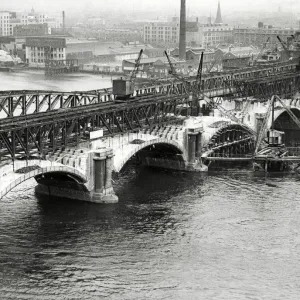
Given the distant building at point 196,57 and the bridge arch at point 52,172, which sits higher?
the bridge arch at point 52,172

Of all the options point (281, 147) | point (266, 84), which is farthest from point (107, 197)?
point (266, 84)

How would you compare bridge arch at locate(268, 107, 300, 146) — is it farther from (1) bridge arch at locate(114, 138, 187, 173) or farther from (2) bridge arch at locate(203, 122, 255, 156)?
(1) bridge arch at locate(114, 138, 187, 173)

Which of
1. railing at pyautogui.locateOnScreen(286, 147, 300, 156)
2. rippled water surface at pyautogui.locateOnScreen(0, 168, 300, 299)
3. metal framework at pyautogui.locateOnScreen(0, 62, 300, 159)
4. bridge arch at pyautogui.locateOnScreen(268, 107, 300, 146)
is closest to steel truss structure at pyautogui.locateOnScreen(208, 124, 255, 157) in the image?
metal framework at pyautogui.locateOnScreen(0, 62, 300, 159)

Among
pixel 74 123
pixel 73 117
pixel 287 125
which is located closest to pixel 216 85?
pixel 287 125

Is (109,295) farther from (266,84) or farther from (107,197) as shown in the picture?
(266,84)

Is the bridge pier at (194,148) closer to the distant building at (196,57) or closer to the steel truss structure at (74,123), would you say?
the steel truss structure at (74,123)

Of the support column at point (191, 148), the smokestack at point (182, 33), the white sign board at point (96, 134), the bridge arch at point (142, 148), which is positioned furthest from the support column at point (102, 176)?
the smokestack at point (182, 33)
